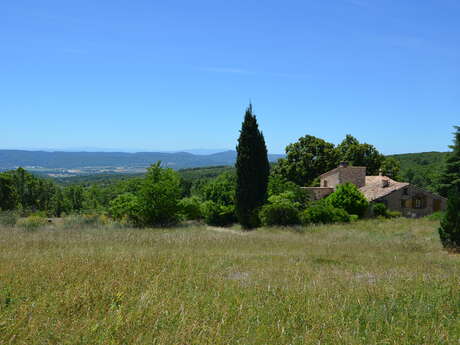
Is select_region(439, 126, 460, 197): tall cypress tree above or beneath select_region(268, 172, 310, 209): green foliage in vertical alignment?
above

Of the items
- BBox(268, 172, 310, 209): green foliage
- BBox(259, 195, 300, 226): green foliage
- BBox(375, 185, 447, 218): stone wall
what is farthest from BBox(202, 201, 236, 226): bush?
BBox(375, 185, 447, 218): stone wall

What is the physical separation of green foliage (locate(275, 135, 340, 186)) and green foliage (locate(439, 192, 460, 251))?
37349 mm

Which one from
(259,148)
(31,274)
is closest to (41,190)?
(259,148)

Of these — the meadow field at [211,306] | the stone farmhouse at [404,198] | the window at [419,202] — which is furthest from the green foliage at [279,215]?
the window at [419,202]

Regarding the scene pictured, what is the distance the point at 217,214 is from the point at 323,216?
28.1ft

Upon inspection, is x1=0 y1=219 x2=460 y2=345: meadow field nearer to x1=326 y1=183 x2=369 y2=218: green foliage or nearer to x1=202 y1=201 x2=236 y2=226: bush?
x1=202 y1=201 x2=236 y2=226: bush

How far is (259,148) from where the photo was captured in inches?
1105

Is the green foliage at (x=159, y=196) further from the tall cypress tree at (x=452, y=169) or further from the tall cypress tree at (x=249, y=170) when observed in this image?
the tall cypress tree at (x=452, y=169)

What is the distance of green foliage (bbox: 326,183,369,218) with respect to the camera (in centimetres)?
3281

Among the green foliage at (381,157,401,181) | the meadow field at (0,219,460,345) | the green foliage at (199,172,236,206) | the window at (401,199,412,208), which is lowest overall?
the window at (401,199,412,208)

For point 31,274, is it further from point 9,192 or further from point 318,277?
point 9,192

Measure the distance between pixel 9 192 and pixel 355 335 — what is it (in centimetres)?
5738

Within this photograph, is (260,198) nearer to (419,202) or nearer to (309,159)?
(419,202)

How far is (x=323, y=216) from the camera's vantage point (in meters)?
27.5
